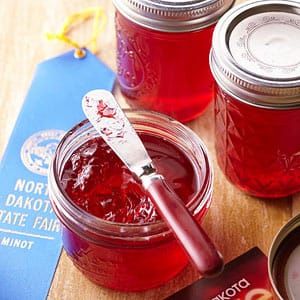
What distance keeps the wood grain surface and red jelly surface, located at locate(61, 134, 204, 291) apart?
0.08 ft

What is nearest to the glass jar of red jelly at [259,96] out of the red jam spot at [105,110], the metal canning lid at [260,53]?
the metal canning lid at [260,53]

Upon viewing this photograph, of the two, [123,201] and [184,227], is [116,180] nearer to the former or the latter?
[123,201]

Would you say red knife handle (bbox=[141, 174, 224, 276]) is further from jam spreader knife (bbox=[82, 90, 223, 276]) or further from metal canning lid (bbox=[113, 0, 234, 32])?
metal canning lid (bbox=[113, 0, 234, 32])

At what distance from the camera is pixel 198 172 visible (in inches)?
40.2

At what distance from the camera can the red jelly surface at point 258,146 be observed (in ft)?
3.33

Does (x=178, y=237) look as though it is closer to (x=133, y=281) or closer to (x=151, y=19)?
(x=133, y=281)

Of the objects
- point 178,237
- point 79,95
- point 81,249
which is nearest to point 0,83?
point 79,95

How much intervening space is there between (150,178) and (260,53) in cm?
21

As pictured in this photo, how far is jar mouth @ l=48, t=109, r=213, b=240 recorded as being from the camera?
3.06ft

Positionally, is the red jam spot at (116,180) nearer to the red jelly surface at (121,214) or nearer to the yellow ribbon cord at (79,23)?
the red jelly surface at (121,214)

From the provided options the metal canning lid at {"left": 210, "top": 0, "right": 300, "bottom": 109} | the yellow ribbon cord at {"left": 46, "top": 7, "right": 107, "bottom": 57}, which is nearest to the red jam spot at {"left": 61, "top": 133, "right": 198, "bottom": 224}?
the metal canning lid at {"left": 210, "top": 0, "right": 300, "bottom": 109}

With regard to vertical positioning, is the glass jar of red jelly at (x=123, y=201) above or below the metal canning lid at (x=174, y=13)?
below

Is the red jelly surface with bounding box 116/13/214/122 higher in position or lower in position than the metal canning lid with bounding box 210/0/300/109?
lower

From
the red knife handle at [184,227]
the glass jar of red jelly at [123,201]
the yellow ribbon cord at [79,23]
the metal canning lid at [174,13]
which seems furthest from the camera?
the yellow ribbon cord at [79,23]
